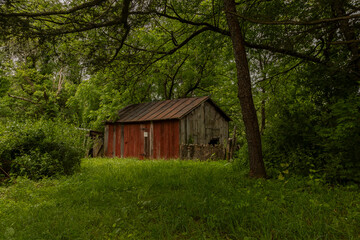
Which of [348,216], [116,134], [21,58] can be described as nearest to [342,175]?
[348,216]

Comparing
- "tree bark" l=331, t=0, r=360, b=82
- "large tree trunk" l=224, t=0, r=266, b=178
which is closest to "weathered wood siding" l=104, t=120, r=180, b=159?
"large tree trunk" l=224, t=0, r=266, b=178

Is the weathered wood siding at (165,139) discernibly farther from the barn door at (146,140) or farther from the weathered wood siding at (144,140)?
the barn door at (146,140)

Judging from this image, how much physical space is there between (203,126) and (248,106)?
33.8 feet

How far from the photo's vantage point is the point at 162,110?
54.5 feet

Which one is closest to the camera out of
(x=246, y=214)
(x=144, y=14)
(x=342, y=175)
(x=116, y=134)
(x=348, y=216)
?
(x=348, y=216)

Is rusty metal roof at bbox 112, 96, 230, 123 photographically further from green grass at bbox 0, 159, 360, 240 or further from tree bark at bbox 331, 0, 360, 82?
tree bark at bbox 331, 0, 360, 82

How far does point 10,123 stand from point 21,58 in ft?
10.9

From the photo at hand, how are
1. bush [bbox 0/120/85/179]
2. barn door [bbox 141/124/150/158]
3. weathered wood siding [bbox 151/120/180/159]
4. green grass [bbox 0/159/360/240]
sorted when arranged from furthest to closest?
barn door [bbox 141/124/150/158] < weathered wood siding [bbox 151/120/180/159] < bush [bbox 0/120/85/179] < green grass [bbox 0/159/360/240]

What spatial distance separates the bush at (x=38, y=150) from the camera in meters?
7.27

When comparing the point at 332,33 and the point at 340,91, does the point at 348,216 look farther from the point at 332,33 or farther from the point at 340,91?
the point at 332,33

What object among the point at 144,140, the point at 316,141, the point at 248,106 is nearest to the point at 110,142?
the point at 144,140

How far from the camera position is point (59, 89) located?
25453 millimetres

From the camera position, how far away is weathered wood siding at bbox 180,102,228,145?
14.9 m

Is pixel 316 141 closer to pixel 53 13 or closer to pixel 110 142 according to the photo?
pixel 53 13
